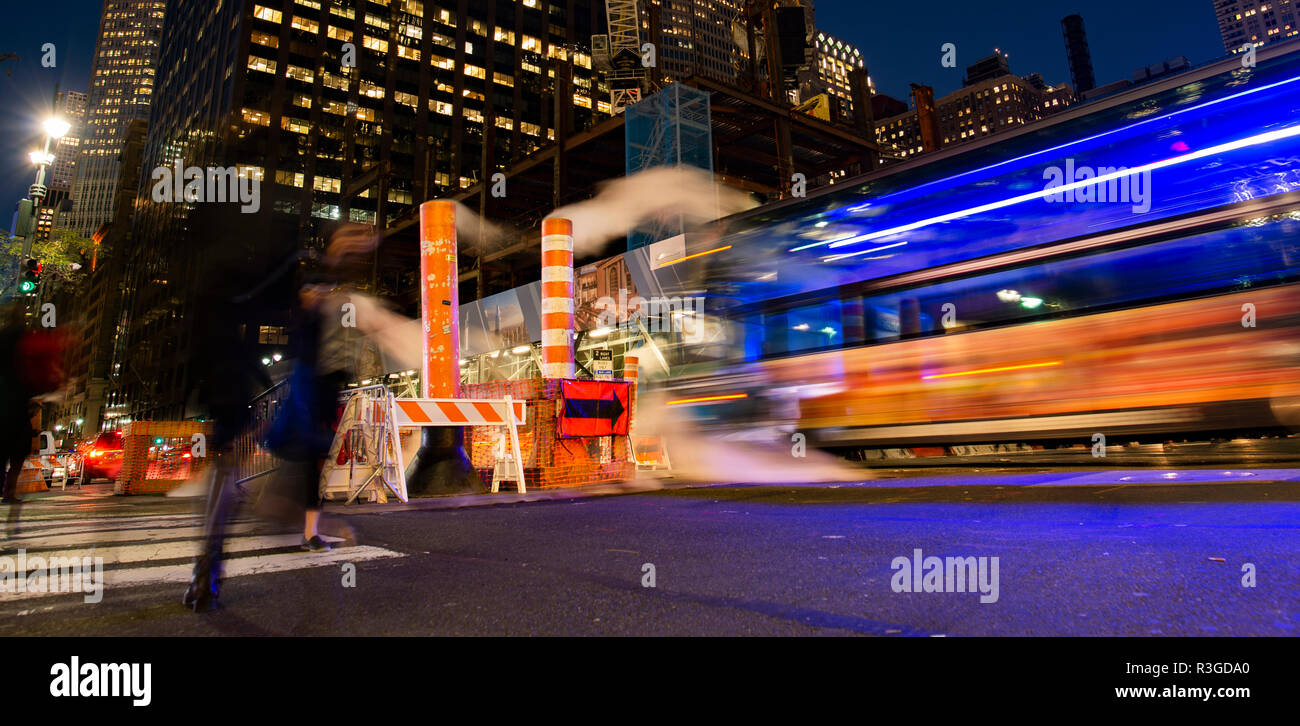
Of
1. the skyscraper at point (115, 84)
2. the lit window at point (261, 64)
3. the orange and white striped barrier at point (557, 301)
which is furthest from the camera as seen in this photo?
the skyscraper at point (115, 84)

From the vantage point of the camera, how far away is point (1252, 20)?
14162 cm

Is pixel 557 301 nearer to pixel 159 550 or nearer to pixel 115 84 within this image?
pixel 159 550

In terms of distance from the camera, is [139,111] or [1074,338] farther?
[139,111]

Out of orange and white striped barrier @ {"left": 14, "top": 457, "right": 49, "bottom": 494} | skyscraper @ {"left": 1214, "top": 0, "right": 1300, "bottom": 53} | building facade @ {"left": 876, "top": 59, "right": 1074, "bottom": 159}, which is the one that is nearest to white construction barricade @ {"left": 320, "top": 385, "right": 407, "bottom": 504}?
orange and white striped barrier @ {"left": 14, "top": 457, "right": 49, "bottom": 494}

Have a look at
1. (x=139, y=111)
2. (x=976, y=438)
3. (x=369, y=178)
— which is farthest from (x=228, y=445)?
(x=139, y=111)

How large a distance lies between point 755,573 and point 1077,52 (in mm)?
138648

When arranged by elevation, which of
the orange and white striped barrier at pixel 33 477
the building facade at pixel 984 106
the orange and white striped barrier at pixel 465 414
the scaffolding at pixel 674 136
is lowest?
the orange and white striped barrier at pixel 33 477

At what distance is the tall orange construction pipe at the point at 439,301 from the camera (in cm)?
1055

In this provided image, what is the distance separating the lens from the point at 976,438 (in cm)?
691

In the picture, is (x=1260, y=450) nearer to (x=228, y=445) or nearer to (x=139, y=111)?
(x=228, y=445)

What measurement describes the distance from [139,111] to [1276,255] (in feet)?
614

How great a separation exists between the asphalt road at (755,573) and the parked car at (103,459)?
56.7 ft

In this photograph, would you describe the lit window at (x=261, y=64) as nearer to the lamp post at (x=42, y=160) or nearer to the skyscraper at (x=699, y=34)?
the lamp post at (x=42, y=160)

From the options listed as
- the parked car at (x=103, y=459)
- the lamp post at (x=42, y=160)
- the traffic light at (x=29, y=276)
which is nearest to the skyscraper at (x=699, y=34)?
the lamp post at (x=42, y=160)
